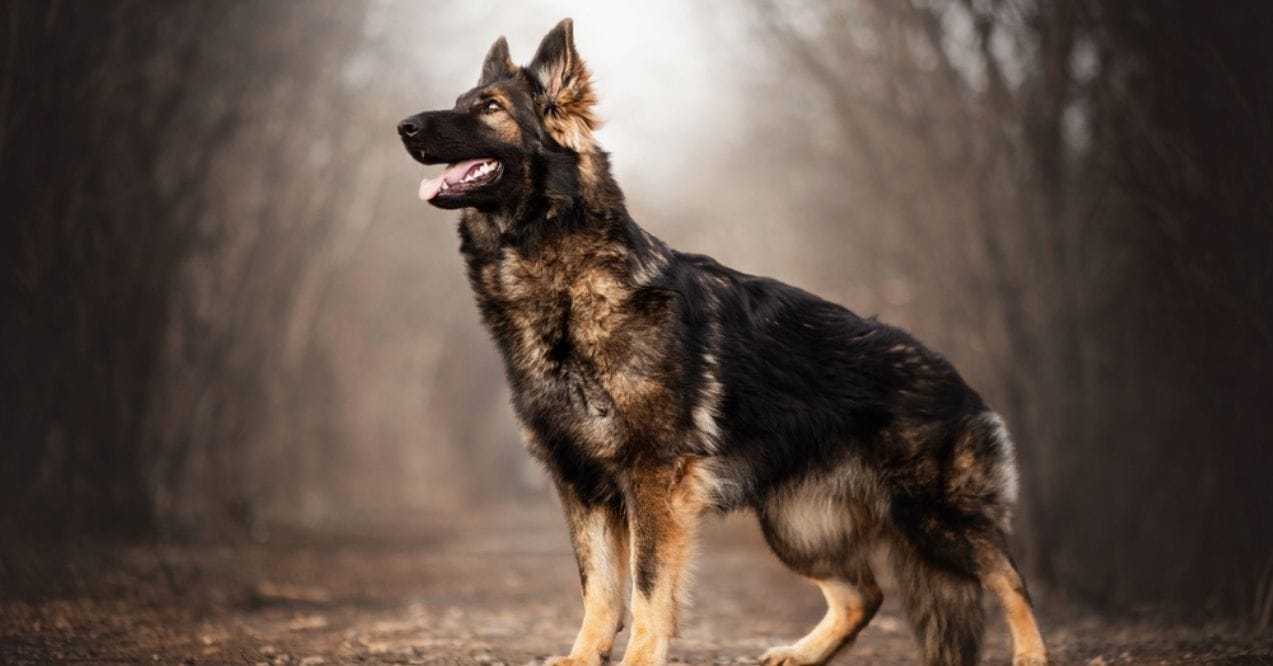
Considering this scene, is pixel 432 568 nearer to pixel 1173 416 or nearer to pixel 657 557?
pixel 1173 416

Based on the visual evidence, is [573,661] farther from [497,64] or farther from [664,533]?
[497,64]

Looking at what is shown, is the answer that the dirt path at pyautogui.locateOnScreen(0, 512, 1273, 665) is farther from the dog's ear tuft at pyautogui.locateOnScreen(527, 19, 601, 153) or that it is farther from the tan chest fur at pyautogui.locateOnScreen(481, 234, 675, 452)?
the dog's ear tuft at pyautogui.locateOnScreen(527, 19, 601, 153)

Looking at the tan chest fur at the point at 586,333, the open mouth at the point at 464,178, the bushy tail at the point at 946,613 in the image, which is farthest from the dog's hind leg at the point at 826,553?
the open mouth at the point at 464,178

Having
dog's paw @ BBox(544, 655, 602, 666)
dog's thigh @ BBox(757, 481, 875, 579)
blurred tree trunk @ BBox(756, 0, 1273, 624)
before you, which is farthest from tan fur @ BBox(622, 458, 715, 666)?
blurred tree trunk @ BBox(756, 0, 1273, 624)

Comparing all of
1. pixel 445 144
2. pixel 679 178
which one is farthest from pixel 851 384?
pixel 679 178

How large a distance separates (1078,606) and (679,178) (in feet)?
70.2

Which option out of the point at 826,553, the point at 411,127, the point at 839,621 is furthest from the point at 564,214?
the point at 839,621

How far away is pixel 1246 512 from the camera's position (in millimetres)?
10648

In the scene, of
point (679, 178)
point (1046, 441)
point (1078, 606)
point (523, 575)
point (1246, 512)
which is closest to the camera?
point (1246, 512)

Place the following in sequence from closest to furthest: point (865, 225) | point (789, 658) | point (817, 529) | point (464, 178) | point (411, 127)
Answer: point (411, 127) < point (464, 178) < point (817, 529) < point (789, 658) < point (865, 225)

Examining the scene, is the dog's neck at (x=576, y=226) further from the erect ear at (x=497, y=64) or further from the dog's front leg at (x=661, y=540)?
the dog's front leg at (x=661, y=540)

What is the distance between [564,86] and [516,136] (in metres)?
0.34

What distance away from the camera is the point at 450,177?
619 cm

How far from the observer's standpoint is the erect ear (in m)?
6.55
